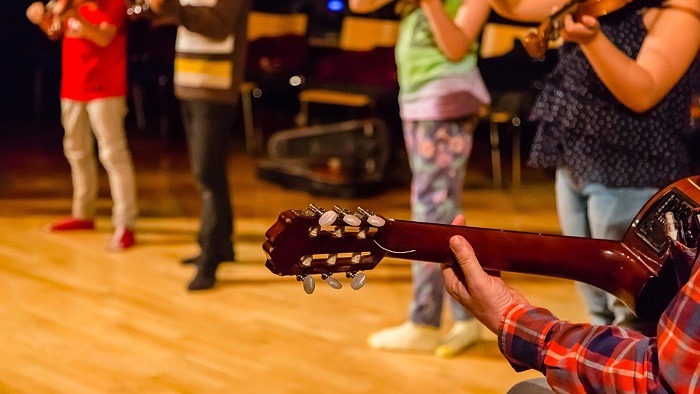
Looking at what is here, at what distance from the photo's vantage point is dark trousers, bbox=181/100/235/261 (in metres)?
3.10

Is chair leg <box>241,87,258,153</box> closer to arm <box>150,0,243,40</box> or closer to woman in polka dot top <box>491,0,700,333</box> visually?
arm <box>150,0,243,40</box>

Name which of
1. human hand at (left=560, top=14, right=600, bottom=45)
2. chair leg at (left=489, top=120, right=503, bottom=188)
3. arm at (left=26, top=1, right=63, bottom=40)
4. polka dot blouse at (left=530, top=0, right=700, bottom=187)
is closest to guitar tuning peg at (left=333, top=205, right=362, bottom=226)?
human hand at (left=560, top=14, right=600, bottom=45)

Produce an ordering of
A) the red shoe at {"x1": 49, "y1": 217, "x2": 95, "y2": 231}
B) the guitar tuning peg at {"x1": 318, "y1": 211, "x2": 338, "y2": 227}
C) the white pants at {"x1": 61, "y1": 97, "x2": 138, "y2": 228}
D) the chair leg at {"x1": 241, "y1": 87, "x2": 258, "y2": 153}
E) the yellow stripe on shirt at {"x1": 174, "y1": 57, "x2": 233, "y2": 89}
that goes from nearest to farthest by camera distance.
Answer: the guitar tuning peg at {"x1": 318, "y1": 211, "x2": 338, "y2": 227} < the yellow stripe on shirt at {"x1": 174, "y1": 57, "x2": 233, "y2": 89} < the white pants at {"x1": 61, "y1": 97, "x2": 138, "y2": 228} < the red shoe at {"x1": 49, "y1": 217, "x2": 95, "y2": 231} < the chair leg at {"x1": 241, "y1": 87, "x2": 258, "y2": 153}

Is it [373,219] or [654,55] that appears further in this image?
[654,55]

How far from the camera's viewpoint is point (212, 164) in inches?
125

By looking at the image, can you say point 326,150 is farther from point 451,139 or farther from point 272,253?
point 272,253

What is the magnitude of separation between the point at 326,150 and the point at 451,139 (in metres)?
2.41

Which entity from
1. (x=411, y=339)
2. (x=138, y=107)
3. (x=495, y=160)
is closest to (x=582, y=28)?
(x=411, y=339)

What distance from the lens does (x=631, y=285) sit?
4.28 ft

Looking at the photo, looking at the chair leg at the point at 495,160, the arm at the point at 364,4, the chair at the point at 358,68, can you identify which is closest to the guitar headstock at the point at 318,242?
the arm at the point at 364,4

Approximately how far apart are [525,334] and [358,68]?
3.93m

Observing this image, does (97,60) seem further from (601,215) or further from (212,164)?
(601,215)

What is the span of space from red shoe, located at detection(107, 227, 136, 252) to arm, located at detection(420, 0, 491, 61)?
5.63 feet

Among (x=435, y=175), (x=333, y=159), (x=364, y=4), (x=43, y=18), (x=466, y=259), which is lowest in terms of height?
(x=333, y=159)
